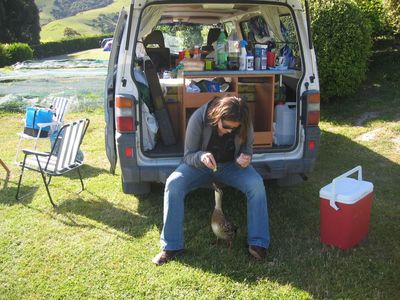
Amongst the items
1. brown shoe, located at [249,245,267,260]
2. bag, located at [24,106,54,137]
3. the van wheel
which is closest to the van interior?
the van wheel

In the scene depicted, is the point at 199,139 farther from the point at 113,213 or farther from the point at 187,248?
the point at 113,213

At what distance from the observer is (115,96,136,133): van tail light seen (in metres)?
3.47

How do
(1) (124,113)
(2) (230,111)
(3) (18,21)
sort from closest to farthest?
(2) (230,111)
(1) (124,113)
(3) (18,21)

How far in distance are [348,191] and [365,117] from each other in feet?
13.1

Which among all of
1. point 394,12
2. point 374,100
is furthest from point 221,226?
point 394,12

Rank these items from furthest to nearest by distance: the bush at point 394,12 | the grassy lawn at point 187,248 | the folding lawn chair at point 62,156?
the bush at point 394,12 < the folding lawn chair at point 62,156 < the grassy lawn at point 187,248

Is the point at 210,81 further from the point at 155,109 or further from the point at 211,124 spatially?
the point at 211,124

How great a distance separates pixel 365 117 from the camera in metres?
6.79

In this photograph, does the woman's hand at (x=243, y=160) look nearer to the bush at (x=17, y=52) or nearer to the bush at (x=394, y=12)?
the bush at (x=394, y=12)

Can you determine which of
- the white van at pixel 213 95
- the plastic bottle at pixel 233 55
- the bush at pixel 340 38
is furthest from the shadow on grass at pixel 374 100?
the plastic bottle at pixel 233 55

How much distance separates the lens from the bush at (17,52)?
22877 millimetres

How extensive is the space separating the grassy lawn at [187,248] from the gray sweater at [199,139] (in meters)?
0.70

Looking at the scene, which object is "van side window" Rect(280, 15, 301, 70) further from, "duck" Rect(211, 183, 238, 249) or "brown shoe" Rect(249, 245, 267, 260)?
"brown shoe" Rect(249, 245, 267, 260)

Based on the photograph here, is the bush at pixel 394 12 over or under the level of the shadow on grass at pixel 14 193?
over
